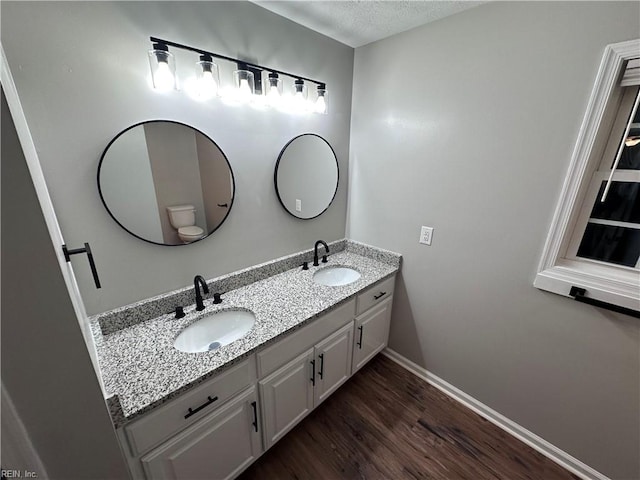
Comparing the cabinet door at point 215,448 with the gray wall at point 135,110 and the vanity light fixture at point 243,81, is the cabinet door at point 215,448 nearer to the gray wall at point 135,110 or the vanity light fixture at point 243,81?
the gray wall at point 135,110

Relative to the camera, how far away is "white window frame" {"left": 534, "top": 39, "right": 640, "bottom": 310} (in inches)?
41.3

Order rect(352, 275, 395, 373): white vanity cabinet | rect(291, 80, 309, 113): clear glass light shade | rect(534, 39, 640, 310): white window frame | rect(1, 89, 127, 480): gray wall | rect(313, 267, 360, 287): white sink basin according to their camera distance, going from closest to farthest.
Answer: rect(1, 89, 127, 480): gray wall, rect(534, 39, 640, 310): white window frame, rect(291, 80, 309, 113): clear glass light shade, rect(352, 275, 395, 373): white vanity cabinet, rect(313, 267, 360, 287): white sink basin

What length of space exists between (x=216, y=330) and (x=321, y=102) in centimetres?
147

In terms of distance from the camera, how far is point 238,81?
1287 millimetres

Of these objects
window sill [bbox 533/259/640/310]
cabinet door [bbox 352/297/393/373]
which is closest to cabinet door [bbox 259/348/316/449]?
cabinet door [bbox 352/297/393/373]

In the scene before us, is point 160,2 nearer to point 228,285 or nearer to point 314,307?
point 228,285

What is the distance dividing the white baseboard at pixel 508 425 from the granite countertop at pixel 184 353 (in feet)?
2.77

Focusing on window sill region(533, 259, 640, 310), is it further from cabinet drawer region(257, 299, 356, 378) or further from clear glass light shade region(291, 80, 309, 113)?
clear glass light shade region(291, 80, 309, 113)

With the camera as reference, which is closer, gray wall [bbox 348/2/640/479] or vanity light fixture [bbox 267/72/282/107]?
gray wall [bbox 348/2/640/479]

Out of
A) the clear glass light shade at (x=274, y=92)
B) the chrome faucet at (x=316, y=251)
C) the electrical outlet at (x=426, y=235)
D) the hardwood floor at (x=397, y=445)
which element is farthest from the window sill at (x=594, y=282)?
the clear glass light shade at (x=274, y=92)

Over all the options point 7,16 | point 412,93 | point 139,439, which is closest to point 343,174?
point 412,93

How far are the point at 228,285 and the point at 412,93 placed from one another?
1.61 meters

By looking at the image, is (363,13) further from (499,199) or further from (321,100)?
(499,199)

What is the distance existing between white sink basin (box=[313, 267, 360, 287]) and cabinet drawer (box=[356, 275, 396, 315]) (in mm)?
170
